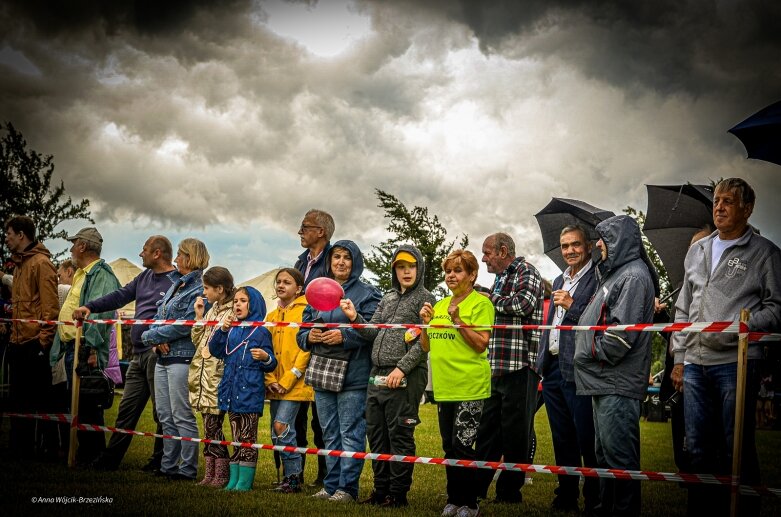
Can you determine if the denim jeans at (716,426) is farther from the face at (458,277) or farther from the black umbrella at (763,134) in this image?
the face at (458,277)

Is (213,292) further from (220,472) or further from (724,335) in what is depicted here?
(724,335)

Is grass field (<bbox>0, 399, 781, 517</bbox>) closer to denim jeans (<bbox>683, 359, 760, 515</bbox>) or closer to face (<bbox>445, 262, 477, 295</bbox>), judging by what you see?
denim jeans (<bbox>683, 359, 760, 515</bbox>)

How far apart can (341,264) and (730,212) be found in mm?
3290

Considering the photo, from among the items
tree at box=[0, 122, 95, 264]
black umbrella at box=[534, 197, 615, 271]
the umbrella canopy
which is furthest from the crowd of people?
tree at box=[0, 122, 95, 264]

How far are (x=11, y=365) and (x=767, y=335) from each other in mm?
7714

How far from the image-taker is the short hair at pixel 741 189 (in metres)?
4.68

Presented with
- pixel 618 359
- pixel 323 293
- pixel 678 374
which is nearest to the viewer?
pixel 618 359

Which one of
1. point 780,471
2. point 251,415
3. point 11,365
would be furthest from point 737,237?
point 11,365

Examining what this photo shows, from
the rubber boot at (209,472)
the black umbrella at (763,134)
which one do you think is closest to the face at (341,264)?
the rubber boot at (209,472)

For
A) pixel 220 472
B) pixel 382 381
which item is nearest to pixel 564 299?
pixel 382 381

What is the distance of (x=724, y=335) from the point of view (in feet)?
14.5

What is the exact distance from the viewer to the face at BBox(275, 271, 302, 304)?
683 cm

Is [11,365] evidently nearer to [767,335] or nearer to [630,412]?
[630,412]

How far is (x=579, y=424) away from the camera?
5.62 metres
